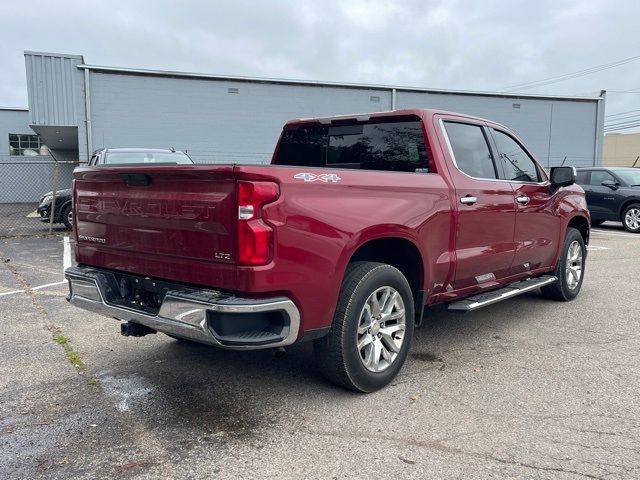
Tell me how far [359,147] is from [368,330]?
1.79 metres

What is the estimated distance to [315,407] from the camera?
11.8ft

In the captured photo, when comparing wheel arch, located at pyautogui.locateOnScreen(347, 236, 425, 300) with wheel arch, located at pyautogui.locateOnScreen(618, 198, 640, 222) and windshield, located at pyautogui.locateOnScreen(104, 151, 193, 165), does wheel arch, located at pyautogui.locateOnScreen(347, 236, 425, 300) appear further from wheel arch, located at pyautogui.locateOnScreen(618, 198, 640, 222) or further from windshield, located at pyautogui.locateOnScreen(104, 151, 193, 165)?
Answer: wheel arch, located at pyautogui.locateOnScreen(618, 198, 640, 222)

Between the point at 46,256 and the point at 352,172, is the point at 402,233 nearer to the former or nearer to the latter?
the point at 352,172

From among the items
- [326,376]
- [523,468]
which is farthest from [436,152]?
[523,468]

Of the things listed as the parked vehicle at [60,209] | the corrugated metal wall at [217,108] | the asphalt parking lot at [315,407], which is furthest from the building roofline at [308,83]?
the asphalt parking lot at [315,407]

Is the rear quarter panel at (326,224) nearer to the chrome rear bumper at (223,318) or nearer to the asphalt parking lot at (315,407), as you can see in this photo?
the chrome rear bumper at (223,318)

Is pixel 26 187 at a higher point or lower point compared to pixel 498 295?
higher

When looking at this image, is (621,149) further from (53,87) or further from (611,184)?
(53,87)

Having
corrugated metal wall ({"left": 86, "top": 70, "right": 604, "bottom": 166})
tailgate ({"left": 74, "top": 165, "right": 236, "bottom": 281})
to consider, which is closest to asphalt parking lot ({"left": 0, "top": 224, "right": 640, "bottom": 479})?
tailgate ({"left": 74, "top": 165, "right": 236, "bottom": 281})

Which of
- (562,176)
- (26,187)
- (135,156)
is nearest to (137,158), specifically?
(135,156)

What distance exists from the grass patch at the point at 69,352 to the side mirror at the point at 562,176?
479 centimetres

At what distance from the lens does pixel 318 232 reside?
10.8 ft

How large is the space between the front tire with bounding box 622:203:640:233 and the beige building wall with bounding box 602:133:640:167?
150 ft

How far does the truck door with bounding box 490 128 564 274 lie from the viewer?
17.3ft
